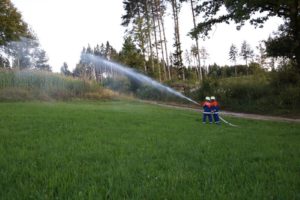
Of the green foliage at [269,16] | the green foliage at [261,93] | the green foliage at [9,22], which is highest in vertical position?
the green foliage at [9,22]

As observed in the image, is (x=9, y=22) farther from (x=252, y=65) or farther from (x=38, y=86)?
(x=252, y=65)

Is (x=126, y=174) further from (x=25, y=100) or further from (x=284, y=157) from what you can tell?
(x=25, y=100)

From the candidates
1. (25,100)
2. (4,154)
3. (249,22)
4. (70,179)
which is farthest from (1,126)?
(249,22)

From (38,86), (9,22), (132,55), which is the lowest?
(38,86)

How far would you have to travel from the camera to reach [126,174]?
3.60m

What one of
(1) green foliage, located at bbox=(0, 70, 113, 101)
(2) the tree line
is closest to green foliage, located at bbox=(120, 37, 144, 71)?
(2) the tree line

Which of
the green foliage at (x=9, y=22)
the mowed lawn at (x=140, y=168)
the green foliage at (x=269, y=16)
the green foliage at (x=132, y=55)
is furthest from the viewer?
the green foliage at (x=132, y=55)

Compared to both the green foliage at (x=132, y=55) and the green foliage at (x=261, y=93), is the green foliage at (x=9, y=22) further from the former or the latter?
the green foliage at (x=261, y=93)

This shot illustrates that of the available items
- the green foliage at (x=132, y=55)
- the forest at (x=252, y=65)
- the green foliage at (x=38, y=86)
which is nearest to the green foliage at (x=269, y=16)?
the forest at (x=252, y=65)

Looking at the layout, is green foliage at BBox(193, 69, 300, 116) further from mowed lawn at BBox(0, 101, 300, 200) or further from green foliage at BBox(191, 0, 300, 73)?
mowed lawn at BBox(0, 101, 300, 200)

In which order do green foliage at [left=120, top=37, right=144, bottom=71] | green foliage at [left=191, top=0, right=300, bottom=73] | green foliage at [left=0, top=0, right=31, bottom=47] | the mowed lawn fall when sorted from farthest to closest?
green foliage at [left=120, top=37, right=144, bottom=71]
green foliage at [left=0, top=0, right=31, bottom=47]
green foliage at [left=191, top=0, right=300, bottom=73]
the mowed lawn

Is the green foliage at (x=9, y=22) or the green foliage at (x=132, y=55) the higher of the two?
the green foliage at (x=9, y=22)

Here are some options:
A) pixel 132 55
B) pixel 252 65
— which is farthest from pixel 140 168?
pixel 132 55

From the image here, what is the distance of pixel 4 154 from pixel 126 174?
225cm
